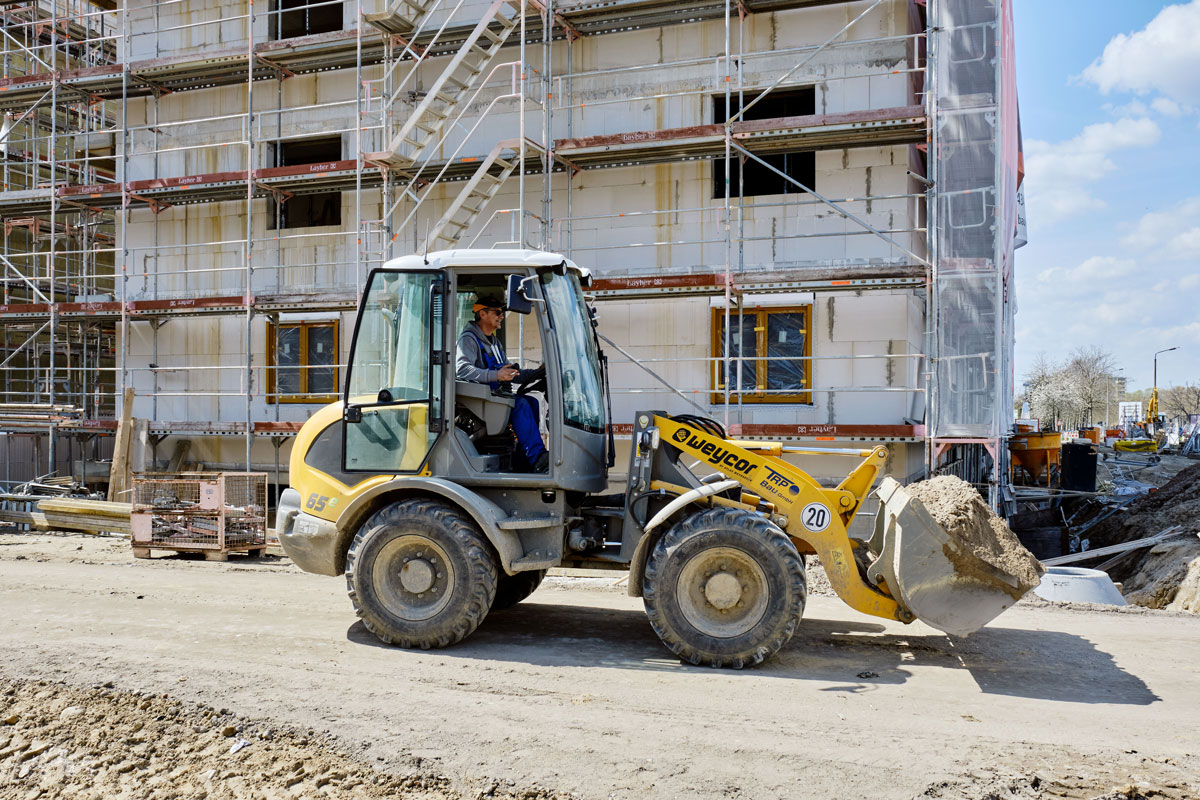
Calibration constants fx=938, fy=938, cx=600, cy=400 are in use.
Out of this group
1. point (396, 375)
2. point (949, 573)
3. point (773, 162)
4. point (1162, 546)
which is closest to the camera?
point (949, 573)

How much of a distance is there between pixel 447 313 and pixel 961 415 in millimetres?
8486

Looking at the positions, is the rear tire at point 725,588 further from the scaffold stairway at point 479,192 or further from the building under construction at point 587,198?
the scaffold stairway at point 479,192

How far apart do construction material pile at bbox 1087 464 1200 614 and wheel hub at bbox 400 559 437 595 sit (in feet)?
24.4

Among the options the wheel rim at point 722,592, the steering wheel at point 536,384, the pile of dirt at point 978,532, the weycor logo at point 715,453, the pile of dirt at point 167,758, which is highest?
the steering wheel at point 536,384

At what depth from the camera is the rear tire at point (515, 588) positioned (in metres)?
7.75

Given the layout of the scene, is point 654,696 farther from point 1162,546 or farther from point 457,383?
point 1162,546

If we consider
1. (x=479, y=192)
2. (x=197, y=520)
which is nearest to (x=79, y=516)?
(x=197, y=520)

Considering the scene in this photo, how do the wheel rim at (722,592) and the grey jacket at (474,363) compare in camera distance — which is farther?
the grey jacket at (474,363)

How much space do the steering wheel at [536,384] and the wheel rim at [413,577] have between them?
125 centimetres

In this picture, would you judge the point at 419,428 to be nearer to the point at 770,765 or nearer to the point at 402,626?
the point at 402,626

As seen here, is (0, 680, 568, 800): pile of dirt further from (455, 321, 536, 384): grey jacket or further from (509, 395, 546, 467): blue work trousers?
(455, 321, 536, 384): grey jacket

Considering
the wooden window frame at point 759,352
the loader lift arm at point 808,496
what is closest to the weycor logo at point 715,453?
the loader lift arm at point 808,496

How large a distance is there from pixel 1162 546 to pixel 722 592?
28.4 ft

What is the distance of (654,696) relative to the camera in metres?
5.55
